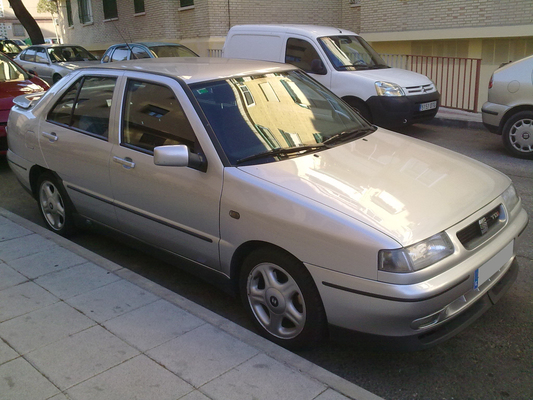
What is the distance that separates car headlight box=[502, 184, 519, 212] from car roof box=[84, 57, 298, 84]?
2.03m

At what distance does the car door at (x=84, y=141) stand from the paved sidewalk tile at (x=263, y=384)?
83.1 inches

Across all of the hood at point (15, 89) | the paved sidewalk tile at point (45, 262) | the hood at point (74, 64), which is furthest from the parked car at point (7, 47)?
the paved sidewalk tile at point (45, 262)

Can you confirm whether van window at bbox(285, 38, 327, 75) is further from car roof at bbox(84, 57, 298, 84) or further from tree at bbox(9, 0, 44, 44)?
tree at bbox(9, 0, 44, 44)

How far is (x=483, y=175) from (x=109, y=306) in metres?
2.70

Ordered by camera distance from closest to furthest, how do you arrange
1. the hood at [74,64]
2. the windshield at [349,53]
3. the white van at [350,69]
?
the white van at [350,69] → the windshield at [349,53] → the hood at [74,64]

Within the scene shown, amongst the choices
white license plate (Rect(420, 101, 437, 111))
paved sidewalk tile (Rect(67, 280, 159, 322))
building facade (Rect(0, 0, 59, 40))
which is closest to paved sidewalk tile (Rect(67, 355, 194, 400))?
paved sidewalk tile (Rect(67, 280, 159, 322))

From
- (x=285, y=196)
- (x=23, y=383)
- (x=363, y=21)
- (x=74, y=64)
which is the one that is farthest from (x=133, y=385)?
Answer: (x=74, y=64)

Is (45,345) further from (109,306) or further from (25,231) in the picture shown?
(25,231)

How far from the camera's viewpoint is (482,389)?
3.06 metres

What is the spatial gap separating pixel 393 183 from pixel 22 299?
266cm

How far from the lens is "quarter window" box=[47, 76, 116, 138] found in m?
4.61

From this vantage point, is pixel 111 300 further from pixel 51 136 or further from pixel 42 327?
pixel 51 136

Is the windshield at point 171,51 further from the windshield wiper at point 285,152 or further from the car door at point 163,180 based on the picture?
the windshield wiper at point 285,152

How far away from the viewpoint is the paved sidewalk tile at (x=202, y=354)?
2982 mm
